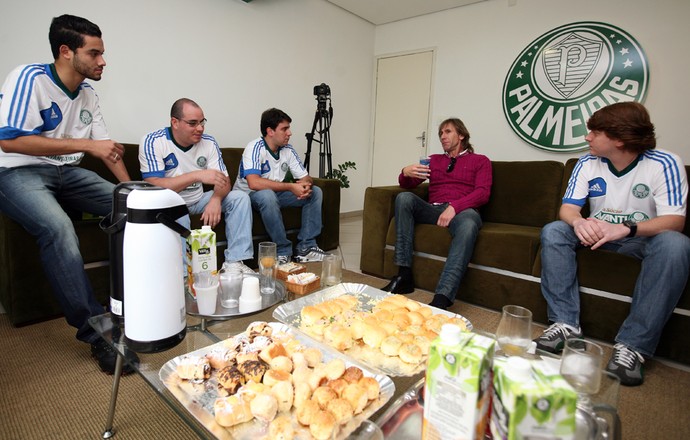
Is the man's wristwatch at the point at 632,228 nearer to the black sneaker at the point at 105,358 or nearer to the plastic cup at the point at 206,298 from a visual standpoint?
the plastic cup at the point at 206,298

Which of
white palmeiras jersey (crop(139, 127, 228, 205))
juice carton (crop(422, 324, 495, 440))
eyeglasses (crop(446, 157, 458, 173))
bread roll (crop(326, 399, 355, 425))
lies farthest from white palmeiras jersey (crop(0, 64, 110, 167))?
eyeglasses (crop(446, 157, 458, 173))

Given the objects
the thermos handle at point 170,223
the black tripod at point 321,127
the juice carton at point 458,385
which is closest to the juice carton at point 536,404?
the juice carton at point 458,385

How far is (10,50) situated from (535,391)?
2892 millimetres

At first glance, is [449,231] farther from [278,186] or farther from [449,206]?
[278,186]

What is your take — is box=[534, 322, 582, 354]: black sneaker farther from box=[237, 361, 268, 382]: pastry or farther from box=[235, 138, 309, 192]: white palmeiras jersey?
box=[235, 138, 309, 192]: white palmeiras jersey

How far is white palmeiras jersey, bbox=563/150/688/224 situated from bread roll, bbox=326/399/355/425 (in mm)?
1558

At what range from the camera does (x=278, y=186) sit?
2566 millimetres

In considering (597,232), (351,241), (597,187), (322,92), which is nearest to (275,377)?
(597,232)

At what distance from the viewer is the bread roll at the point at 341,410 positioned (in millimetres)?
646

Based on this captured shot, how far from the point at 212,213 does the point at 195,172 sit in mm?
248

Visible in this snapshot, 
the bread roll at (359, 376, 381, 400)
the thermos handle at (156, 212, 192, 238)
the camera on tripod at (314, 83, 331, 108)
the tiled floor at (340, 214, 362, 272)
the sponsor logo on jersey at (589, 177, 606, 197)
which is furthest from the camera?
the camera on tripod at (314, 83, 331, 108)

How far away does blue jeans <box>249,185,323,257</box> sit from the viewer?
243 centimetres

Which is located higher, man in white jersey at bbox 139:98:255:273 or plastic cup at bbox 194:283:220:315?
man in white jersey at bbox 139:98:255:273

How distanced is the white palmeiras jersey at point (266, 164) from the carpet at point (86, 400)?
1.38 metres
